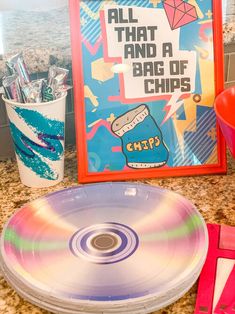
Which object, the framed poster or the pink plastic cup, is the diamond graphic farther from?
the pink plastic cup

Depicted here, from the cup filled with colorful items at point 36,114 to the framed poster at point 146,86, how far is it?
0.04 metres

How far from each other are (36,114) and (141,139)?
197mm

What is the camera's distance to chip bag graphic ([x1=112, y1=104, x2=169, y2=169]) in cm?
88

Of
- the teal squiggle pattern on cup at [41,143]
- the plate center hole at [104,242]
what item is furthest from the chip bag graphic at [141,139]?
the plate center hole at [104,242]

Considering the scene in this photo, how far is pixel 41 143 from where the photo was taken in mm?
→ 849

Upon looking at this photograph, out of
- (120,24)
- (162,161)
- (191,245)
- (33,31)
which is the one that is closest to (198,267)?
(191,245)

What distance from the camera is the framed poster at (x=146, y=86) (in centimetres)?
86

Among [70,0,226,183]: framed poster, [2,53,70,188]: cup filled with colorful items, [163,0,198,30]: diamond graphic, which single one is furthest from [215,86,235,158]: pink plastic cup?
[2,53,70,188]: cup filled with colorful items

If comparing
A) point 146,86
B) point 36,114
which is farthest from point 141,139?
point 36,114

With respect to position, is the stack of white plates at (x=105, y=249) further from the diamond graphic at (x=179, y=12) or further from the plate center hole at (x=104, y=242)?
the diamond graphic at (x=179, y=12)

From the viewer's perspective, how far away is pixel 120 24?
862mm

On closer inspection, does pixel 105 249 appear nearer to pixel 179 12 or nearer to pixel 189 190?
pixel 189 190

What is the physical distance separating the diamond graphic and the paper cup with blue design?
241 mm

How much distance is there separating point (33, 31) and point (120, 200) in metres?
0.53
